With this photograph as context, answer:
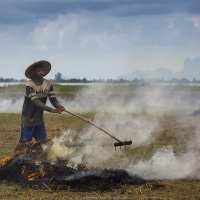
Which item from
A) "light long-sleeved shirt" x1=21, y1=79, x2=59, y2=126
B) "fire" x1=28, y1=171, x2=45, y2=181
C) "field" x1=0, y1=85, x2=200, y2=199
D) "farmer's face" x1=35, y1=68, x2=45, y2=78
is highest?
"farmer's face" x1=35, y1=68, x2=45, y2=78

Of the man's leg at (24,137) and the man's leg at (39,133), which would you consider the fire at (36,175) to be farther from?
the man's leg at (39,133)

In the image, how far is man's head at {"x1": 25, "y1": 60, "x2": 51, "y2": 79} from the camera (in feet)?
29.5

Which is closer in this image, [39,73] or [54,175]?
[54,175]

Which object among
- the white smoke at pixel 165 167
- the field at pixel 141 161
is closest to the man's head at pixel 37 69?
the field at pixel 141 161

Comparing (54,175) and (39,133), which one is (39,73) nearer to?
(39,133)

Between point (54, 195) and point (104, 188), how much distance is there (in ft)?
2.96

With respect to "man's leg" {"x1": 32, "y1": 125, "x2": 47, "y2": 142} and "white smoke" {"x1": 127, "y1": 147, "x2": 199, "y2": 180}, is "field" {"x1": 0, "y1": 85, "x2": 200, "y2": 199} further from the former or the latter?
"man's leg" {"x1": 32, "y1": 125, "x2": 47, "y2": 142}

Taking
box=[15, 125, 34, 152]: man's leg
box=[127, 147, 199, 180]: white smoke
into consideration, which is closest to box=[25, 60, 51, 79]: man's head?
box=[15, 125, 34, 152]: man's leg

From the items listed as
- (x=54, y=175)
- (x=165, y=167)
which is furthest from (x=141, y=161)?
(x=54, y=175)

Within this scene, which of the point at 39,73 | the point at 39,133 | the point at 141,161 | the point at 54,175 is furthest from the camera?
the point at 141,161

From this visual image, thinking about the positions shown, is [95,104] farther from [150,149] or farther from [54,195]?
[54,195]

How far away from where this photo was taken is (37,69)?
9.04m

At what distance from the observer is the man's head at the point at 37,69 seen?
900 cm

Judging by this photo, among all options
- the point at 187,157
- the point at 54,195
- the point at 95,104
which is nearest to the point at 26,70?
the point at 54,195
